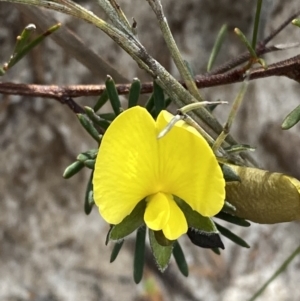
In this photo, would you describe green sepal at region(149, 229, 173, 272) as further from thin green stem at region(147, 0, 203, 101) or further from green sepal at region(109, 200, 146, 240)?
thin green stem at region(147, 0, 203, 101)

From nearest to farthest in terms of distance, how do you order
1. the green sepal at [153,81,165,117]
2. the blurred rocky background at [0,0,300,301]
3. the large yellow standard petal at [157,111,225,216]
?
the large yellow standard petal at [157,111,225,216] < the green sepal at [153,81,165,117] < the blurred rocky background at [0,0,300,301]

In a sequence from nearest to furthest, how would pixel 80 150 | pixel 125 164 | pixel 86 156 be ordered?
1. pixel 125 164
2. pixel 86 156
3. pixel 80 150

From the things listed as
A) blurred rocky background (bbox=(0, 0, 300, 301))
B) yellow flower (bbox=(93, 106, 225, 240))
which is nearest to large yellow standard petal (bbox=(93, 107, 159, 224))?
yellow flower (bbox=(93, 106, 225, 240))

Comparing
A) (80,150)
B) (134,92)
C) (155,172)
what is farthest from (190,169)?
(80,150)

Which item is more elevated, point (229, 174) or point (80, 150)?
point (229, 174)

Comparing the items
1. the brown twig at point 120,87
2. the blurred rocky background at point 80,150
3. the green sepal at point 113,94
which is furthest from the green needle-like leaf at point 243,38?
the blurred rocky background at point 80,150

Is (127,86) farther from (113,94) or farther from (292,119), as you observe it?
(292,119)

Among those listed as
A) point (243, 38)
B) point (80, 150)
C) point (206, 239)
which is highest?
point (243, 38)
